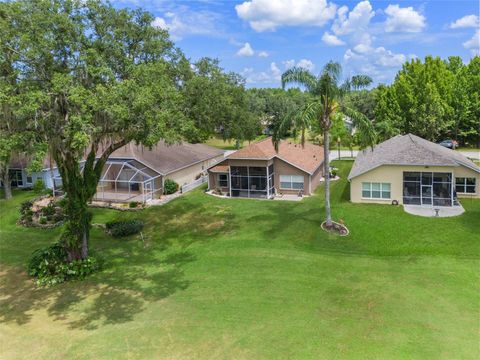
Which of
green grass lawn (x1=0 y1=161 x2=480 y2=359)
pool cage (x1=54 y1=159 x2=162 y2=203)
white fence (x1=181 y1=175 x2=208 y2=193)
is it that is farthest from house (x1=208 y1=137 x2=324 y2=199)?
green grass lawn (x1=0 y1=161 x2=480 y2=359)

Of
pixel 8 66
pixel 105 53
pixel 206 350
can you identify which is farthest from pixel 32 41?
pixel 206 350

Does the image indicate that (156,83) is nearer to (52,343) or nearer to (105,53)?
(105,53)

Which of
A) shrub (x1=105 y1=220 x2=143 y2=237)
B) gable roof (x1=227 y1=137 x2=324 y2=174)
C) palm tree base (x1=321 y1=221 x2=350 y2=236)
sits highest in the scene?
gable roof (x1=227 y1=137 x2=324 y2=174)

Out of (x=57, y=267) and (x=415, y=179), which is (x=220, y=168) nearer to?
(x=415, y=179)

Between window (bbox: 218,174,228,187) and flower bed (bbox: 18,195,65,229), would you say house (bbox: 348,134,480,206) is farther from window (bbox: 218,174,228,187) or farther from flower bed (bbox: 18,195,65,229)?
flower bed (bbox: 18,195,65,229)

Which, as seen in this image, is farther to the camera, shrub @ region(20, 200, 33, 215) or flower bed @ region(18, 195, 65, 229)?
shrub @ region(20, 200, 33, 215)

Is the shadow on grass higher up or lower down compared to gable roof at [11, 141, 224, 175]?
lower down

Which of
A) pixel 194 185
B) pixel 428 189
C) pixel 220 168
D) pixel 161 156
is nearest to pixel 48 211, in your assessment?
pixel 161 156
